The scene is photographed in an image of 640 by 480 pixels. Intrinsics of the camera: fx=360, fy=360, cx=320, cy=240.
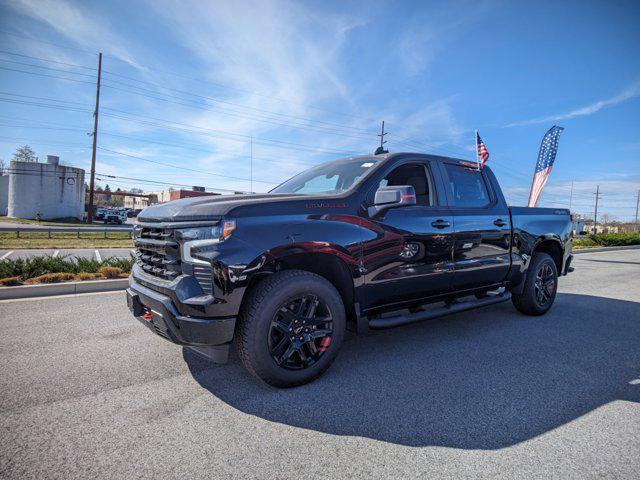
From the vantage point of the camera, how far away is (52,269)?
6465mm

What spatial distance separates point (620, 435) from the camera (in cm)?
223

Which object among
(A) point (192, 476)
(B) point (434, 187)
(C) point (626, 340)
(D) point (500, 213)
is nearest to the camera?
(A) point (192, 476)

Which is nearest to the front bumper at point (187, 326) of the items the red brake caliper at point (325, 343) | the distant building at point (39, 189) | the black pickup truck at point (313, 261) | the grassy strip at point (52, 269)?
the black pickup truck at point (313, 261)

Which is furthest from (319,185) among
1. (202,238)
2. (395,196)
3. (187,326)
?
(187,326)

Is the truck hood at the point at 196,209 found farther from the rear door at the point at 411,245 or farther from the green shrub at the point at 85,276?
the green shrub at the point at 85,276

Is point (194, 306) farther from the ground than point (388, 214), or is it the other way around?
point (388, 214)

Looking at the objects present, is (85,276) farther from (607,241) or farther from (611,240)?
(611,240)

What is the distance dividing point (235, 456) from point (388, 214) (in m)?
2.19

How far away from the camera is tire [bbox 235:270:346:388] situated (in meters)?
2.55

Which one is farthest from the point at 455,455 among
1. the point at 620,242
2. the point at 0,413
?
the point at 620,242

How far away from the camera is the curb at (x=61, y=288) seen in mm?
5359

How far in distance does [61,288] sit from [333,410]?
529cm

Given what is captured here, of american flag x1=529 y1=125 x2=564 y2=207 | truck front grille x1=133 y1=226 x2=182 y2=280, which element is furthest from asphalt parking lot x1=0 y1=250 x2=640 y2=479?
american flag x1=529 y1=125 x2=564 y2=207

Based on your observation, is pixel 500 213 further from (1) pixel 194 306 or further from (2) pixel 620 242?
(2) pixel 620 242
